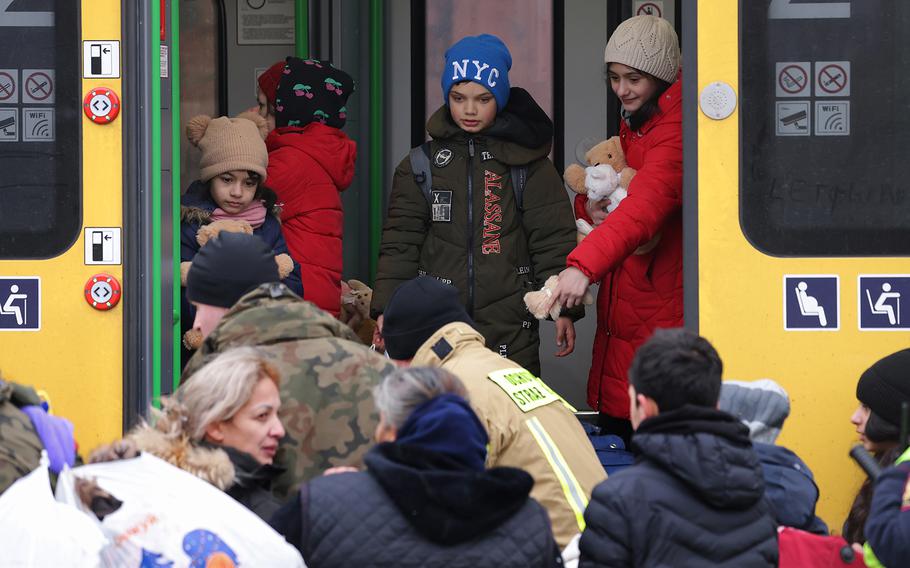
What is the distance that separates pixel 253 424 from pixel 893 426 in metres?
1.73

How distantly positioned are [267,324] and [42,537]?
1016mm

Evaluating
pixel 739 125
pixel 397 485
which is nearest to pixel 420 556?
pixel 397 485

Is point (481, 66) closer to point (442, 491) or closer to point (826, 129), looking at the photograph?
point (826, 129)

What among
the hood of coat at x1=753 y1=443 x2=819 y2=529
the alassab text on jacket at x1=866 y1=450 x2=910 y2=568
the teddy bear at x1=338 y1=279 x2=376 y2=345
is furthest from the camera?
the teddy bear at x1=338 y1=279 x2=376 y2=345

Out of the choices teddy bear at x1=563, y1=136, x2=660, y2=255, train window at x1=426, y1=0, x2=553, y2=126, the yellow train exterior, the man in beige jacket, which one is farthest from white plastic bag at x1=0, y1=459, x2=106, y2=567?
train window at x1=426, y1=0, x2=553, y2=126

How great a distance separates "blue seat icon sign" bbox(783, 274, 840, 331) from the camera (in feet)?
14.2

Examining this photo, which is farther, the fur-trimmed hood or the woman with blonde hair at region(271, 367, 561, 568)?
the fur-trimmed hood

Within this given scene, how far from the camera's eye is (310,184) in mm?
5750

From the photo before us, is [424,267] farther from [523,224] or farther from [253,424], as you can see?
[253,424]

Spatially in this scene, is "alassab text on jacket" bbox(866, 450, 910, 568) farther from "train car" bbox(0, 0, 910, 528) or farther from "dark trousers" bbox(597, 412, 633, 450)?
"dark trousers" bbox(597, 412, 633, 450)

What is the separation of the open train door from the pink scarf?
1.67 metres

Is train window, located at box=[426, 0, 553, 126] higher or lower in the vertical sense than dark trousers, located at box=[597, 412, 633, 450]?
higher

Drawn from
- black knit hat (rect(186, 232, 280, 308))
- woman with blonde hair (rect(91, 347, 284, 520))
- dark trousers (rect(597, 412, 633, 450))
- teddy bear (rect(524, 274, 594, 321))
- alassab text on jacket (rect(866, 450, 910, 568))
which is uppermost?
black knit hat (rect(186, 232, 280, 308))

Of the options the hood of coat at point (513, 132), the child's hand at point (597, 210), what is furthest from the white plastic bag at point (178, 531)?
the hood of coat at point (513, 132)
